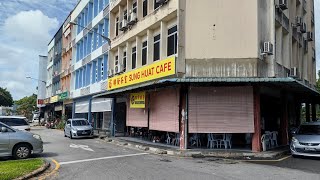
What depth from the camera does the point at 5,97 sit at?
92.0 meters

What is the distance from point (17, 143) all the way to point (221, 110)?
31.8 feet

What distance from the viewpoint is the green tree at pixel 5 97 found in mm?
90438

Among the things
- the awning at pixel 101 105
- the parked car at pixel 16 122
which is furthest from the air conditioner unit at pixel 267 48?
the awning at pixel 101 105

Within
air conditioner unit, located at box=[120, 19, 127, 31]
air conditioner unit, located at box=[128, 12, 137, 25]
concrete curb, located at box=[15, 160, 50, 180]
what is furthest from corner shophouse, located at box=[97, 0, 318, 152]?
concrete curb, located at box=[15, 160, 50, 180]

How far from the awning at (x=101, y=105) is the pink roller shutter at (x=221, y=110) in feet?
43.8

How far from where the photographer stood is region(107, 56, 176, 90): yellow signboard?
19.2 metres

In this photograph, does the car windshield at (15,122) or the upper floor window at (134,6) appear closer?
the car windshield at (15,122)

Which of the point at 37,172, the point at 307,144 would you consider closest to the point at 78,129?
the point at 37,172

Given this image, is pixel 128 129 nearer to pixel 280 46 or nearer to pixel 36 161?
pixel 280 46

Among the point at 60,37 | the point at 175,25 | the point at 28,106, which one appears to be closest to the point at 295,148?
the point at 175,25

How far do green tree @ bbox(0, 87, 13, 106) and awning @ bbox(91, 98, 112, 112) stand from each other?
2490 inches

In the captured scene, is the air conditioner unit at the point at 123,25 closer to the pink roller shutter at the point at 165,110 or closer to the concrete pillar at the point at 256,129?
the pink roller shutter at the point at 165,110

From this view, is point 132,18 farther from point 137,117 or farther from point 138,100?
point 137,117

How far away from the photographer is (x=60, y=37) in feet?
181
